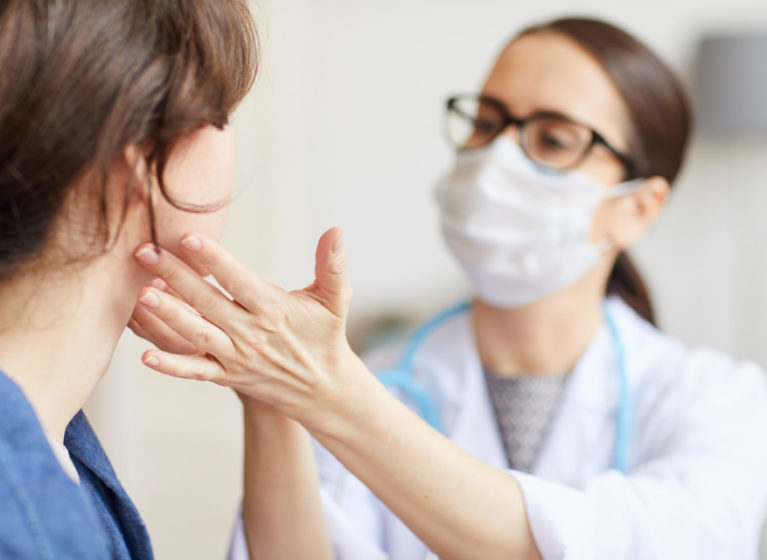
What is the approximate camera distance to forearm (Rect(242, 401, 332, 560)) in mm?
848

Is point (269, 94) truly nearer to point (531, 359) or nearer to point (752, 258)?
point (531, 359)

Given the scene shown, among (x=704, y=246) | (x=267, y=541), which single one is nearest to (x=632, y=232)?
(x=267, y=541)

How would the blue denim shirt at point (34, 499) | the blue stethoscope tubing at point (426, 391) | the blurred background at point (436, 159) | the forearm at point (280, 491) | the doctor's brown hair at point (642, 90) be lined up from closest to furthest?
the blue denim shirt at point (34, 499)
the forearm at point (280, 491)
the blue stethoscope tubing at point (426, 391)
the doctor's brown hair at point (642, 90)
the blurred background at point (436, 159)

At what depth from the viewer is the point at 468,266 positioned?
1.23m

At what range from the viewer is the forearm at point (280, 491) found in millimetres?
848

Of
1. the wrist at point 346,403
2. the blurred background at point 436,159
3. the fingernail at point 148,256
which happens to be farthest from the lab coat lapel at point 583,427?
the blurred background at point 436,159

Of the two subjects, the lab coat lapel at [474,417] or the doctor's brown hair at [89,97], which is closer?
the doctor's brown hair at [89,97]

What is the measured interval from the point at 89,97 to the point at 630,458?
863 millimetres

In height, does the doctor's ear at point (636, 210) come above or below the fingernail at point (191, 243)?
below

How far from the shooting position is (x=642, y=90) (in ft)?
4.07

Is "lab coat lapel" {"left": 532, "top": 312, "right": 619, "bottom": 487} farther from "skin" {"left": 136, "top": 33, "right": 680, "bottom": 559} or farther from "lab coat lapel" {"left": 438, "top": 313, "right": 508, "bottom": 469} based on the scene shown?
"skin" {"left": 136, "top": 33, "right": 680, "bottom": 559}

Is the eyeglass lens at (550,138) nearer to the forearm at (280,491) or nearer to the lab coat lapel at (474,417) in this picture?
the lab coat lapel at (474,417)

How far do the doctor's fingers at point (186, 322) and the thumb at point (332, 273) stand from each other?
0.09 m

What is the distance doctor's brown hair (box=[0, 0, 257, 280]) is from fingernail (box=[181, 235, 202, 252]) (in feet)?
0.10
